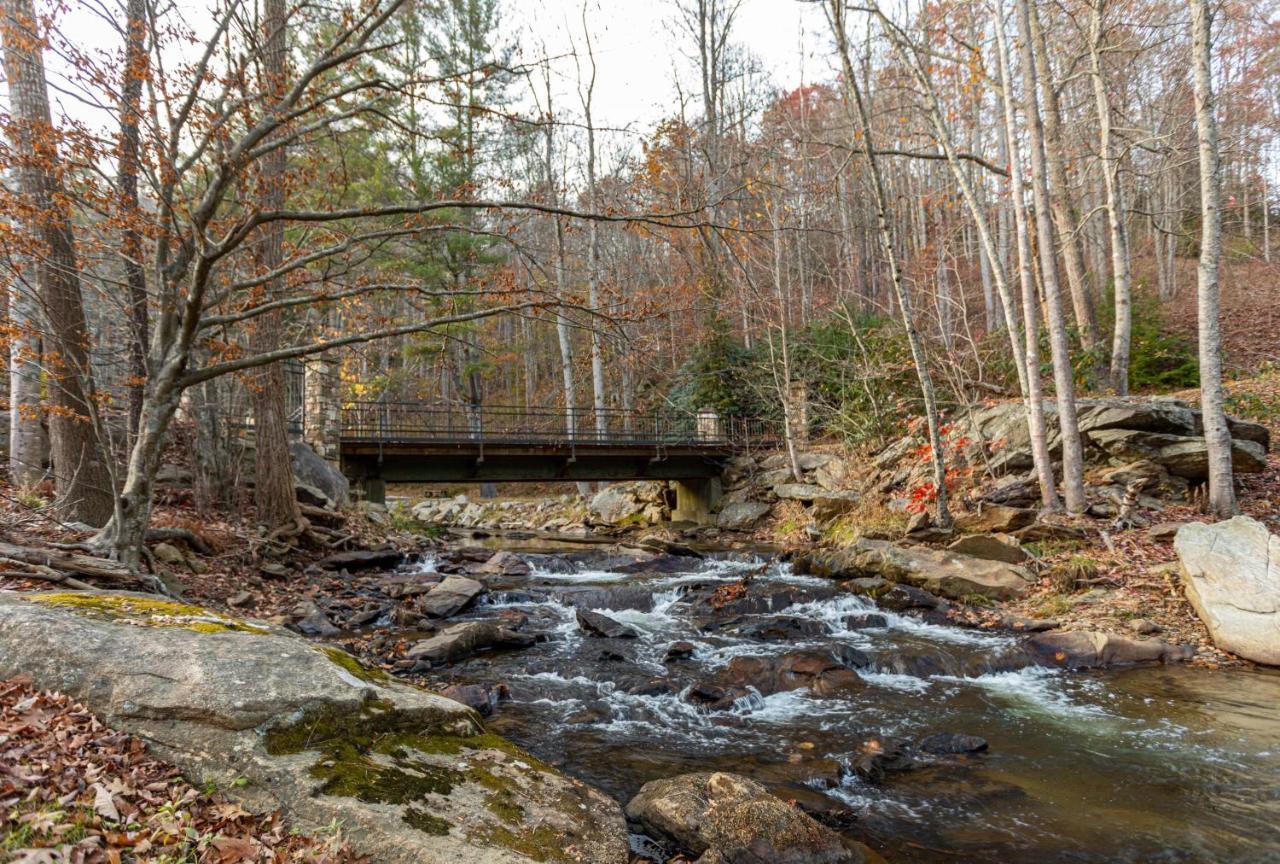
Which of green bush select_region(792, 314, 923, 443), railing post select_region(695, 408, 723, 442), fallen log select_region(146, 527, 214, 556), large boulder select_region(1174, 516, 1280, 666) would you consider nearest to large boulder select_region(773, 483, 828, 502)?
green bush select_region(792, 314, 923, 443)

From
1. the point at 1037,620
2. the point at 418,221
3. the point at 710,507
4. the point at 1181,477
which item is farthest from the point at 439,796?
the point at 710,507

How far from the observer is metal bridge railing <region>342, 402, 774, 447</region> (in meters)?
16.3

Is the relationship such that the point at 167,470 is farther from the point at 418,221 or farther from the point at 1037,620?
the point at 1037,620

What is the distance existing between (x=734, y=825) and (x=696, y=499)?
1722 centimetres

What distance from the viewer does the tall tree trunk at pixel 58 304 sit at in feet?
20.2

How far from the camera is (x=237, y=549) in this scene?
9.24 m

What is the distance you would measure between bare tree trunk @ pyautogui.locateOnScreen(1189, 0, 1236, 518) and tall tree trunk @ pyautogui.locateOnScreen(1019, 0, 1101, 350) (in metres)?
2.46

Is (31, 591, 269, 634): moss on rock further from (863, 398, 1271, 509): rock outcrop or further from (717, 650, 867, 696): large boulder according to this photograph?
(863, 398, 1271, 509): rock outcrop

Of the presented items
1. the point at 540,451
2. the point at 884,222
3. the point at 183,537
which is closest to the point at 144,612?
the point at 183,537

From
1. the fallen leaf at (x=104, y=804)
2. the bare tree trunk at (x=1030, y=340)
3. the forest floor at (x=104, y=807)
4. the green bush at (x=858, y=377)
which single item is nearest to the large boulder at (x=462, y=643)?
the forest floor at (x=104, y=807)

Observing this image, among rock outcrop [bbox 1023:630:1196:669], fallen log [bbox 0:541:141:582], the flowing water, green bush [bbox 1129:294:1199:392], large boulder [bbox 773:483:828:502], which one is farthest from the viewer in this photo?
large boulder [bbox 773:483:828:502]

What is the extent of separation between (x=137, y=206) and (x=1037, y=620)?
10598 millimetres

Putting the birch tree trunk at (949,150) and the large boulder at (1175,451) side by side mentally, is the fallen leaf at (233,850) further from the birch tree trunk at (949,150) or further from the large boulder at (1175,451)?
the large boulder at (1175,451)

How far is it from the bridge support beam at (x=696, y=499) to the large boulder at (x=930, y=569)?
321 inches
